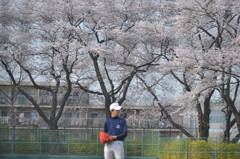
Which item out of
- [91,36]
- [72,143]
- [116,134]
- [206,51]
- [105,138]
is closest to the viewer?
[105,138]

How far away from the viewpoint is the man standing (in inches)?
276

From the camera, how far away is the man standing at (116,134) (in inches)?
276

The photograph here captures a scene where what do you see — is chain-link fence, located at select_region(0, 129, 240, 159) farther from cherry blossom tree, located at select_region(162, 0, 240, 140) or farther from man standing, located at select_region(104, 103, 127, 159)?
man standing, located at select_region(104, 103, 127, 159)

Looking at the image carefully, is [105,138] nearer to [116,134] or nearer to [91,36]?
[116,134]

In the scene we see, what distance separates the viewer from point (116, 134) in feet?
23.2

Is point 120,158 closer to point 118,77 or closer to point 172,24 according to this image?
point 172,24

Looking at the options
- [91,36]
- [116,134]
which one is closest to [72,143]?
[91,36]

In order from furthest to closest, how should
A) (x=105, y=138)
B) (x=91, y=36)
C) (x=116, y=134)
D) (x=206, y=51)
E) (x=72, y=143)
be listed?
(x=91, y=36) < (x=206, y=51) < (x=72, y=143) < (x=116, y=134) < (x=105, y=138)

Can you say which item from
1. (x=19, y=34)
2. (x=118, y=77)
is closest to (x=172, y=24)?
(x=118, y=77)

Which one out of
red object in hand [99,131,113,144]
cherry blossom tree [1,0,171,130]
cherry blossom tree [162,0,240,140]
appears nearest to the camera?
red object in hand [99,131,113,144]

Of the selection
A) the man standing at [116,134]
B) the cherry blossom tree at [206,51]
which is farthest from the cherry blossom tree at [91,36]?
the man standing at [116,134]

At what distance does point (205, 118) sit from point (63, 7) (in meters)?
9.30

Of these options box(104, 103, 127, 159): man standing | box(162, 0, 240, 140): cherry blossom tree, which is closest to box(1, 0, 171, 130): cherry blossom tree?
box(162, 0, 240, 140): cherry blossom tree

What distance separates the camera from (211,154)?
713 inches
